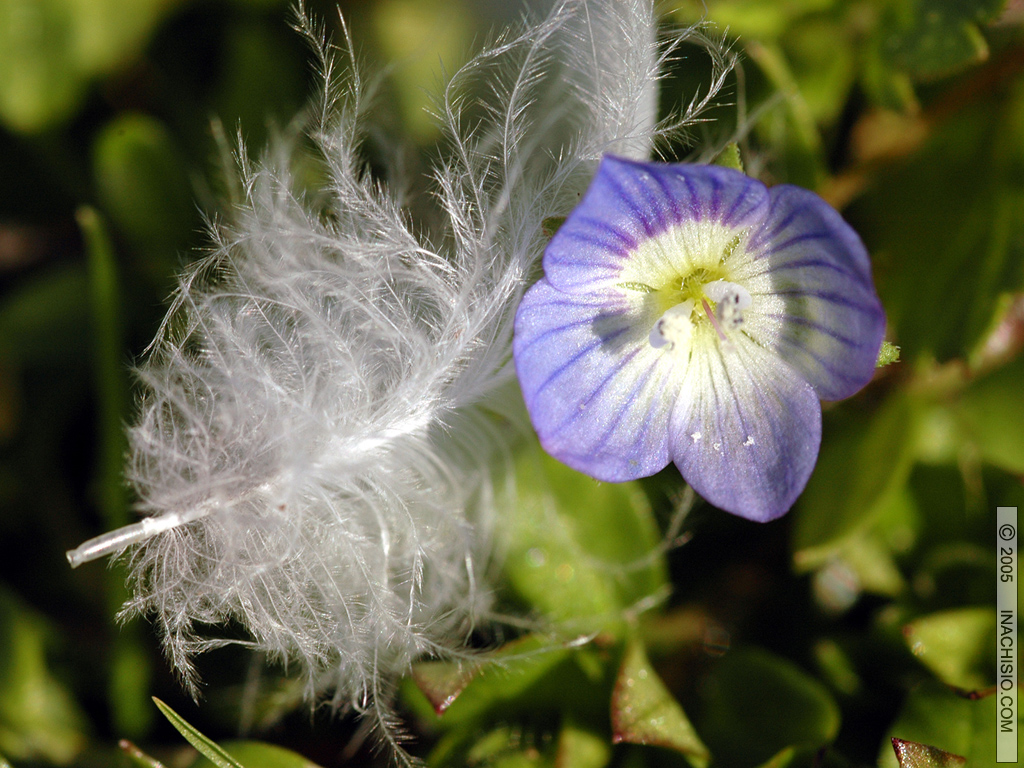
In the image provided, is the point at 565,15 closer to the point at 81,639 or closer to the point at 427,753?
the point at 427,753

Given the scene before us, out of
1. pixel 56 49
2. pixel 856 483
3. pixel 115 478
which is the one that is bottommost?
pixel 856 483

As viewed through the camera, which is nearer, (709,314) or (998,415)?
(709,314)

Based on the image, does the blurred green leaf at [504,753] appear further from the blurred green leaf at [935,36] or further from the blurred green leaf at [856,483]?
the blurred green leaf at [935,36]

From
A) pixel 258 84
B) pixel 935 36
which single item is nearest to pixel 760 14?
pixel 935 36

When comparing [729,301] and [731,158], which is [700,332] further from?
[731,158]

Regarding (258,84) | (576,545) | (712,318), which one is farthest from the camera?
(258,84)

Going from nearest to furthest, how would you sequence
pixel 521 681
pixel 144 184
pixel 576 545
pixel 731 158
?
1. pixel 731 158
2. pixel 521 681
3. pixel 576 545
4. pixel 144 184

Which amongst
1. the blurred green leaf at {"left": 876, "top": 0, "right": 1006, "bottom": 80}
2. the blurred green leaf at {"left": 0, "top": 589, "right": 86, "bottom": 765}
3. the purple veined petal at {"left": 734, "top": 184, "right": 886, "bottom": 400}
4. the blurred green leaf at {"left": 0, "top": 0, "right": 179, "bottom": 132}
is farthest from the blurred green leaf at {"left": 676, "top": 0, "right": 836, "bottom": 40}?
the blurred green leaf at {"left": 0, "top": 589, "right": 86, "bottom": 765}
